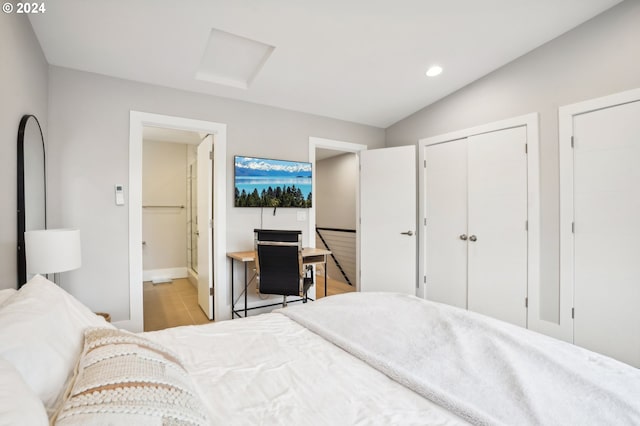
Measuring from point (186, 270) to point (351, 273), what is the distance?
9.89ft

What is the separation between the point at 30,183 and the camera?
197 cm

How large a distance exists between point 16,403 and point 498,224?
360 centimetres

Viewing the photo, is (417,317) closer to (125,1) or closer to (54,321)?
(54,321)

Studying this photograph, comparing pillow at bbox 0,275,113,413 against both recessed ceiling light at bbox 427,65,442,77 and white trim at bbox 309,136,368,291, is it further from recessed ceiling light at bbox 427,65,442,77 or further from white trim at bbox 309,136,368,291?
recessed ceiling light at bbox 427,65,442,77

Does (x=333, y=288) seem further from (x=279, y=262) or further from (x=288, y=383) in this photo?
(x=288, y=383)

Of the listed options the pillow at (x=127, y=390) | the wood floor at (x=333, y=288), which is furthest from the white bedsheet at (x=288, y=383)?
the wood floor at (x=333, y=288)

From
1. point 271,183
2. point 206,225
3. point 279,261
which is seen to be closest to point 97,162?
point 206,225

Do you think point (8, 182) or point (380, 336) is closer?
point (380, 336)

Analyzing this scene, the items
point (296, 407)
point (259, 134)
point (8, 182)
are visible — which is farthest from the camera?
point (259, 134)

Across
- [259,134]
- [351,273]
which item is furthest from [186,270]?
[259,134]

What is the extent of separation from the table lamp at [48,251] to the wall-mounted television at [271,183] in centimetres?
166

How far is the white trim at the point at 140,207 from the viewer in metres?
2.83

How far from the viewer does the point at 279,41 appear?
2.52m

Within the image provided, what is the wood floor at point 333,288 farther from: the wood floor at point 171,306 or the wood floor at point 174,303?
the wood floor at point 171,306
